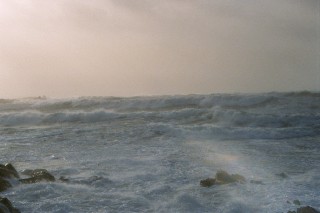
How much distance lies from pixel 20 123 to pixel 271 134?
15769 millimetres

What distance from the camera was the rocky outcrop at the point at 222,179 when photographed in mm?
8055

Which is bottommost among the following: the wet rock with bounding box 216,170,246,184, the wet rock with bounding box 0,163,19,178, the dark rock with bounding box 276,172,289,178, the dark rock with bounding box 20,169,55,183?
the dark rock with bounding box 276,172,289,178

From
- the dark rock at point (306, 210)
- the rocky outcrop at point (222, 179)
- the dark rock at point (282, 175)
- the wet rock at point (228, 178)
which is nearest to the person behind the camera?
the dark rock at point (306, 210)

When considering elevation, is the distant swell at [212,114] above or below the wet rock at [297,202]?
above

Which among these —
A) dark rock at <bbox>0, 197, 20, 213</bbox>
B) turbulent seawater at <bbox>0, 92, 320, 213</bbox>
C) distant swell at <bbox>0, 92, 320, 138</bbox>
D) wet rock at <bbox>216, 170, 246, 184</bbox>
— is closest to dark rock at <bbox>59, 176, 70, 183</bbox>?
turbulent seawater at <bbox>0, 92, 320, 213</bbox>

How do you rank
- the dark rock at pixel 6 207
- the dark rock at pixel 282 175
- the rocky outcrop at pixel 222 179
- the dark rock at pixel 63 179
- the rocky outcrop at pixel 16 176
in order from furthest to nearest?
the dark rock at pixel 282 175
the dark rock at pixel 63 179
the rocky outcrop at pixel 222 179
the rocky outcrop at pixel 16 176
the dark rock at pixel 6 207

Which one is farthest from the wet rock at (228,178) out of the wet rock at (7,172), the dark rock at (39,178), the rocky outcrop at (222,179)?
the wet rock at (7,172)

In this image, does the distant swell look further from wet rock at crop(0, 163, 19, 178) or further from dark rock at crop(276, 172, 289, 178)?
wet rock at crop(0, 163, 19, 178)

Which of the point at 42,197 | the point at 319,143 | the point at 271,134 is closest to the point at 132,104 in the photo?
the point at 271,134

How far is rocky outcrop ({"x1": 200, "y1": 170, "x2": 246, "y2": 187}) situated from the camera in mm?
8055

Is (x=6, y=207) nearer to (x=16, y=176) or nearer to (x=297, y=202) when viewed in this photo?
(x=16, y=176)

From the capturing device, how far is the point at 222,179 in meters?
8.26

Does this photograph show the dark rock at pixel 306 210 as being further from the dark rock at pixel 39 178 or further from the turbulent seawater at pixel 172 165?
the dark rock at pixel 39 178

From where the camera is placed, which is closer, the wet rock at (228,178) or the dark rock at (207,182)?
the dark rock at (207,182)
